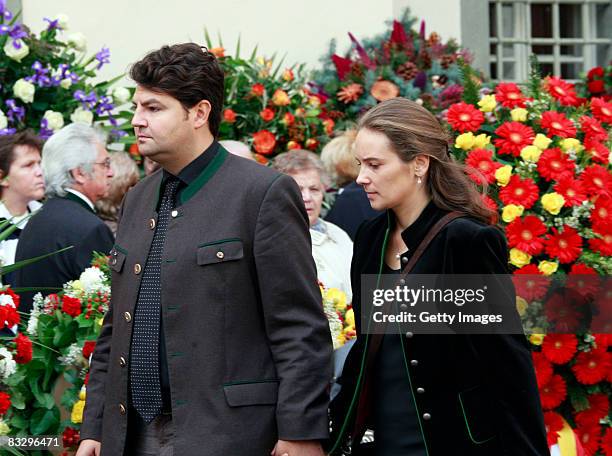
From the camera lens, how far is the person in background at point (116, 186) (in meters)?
5.86

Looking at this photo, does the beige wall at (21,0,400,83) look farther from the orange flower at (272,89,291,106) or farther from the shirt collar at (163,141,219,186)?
the shirt collar at (163,141,219,186)

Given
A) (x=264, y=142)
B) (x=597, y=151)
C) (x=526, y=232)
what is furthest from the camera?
(x=264, y=142)

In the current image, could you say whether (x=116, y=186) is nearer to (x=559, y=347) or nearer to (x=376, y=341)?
(x=559, y=347)

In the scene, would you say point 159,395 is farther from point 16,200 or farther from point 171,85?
point 16,200

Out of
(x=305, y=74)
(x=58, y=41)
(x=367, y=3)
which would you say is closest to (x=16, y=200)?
(x=58, y=41)

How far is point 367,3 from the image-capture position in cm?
834

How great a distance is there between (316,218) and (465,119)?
120cm

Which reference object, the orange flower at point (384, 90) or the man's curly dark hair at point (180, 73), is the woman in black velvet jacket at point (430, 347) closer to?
the man's curly dark hair at point (180, 73)

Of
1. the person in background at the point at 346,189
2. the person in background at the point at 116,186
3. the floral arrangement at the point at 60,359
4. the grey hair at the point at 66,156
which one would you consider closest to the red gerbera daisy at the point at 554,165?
the person in background at the point at 346,189

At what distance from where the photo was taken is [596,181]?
4.28 m

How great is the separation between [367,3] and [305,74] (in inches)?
40.5

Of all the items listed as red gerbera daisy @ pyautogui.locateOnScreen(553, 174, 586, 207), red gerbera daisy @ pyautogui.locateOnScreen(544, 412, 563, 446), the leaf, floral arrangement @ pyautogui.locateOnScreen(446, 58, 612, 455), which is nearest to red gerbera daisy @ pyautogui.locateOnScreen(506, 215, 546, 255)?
floral arrangement @ pyautogui.locateOnScreen(446, 58, 612, 455)

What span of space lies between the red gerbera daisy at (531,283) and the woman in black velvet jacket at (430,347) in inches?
45.2

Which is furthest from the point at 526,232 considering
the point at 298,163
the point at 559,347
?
the point at 298,163
